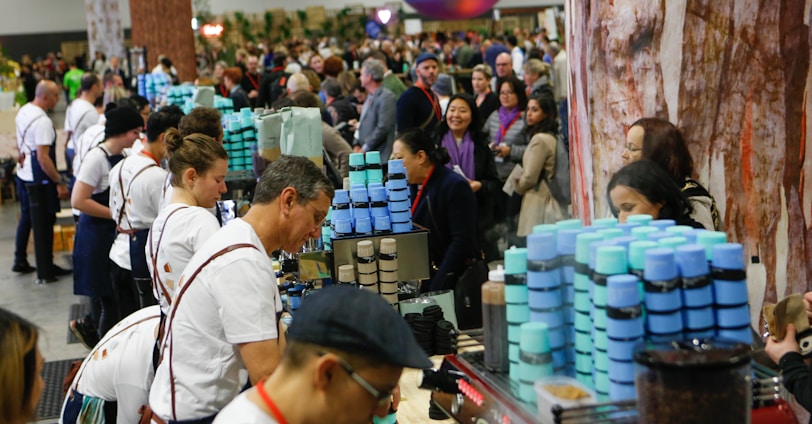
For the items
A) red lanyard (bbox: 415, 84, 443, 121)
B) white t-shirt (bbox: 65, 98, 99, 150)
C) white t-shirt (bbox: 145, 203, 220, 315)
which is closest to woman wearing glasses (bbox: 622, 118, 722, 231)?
white t-shirt (bbox: 145, 203, 220, 315)

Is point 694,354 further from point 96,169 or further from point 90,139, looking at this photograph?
point 90,139

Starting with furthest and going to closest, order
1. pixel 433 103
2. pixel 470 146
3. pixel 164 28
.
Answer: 1. pixel 164 28
2. pixel 433 103
3. pixel 470 146

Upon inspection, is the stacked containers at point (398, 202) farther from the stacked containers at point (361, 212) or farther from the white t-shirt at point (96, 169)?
the white t-shirt at point (96, 169)

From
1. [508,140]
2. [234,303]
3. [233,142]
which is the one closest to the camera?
[234,303]

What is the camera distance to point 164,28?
15.6 meters

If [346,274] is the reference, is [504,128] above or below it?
above

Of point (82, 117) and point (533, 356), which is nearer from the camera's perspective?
point (533, 356)

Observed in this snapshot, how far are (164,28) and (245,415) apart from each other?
14580mm

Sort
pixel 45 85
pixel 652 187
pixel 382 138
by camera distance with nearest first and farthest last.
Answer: pixel 652 187 < pixel 382 138 < pixel 45 85

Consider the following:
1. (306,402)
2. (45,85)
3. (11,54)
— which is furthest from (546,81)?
(11,54)

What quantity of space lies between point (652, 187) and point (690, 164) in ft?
2.93

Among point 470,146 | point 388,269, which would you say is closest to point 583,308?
point 388,269

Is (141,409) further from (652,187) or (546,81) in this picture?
(546,81)

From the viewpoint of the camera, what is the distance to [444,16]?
349 inches
